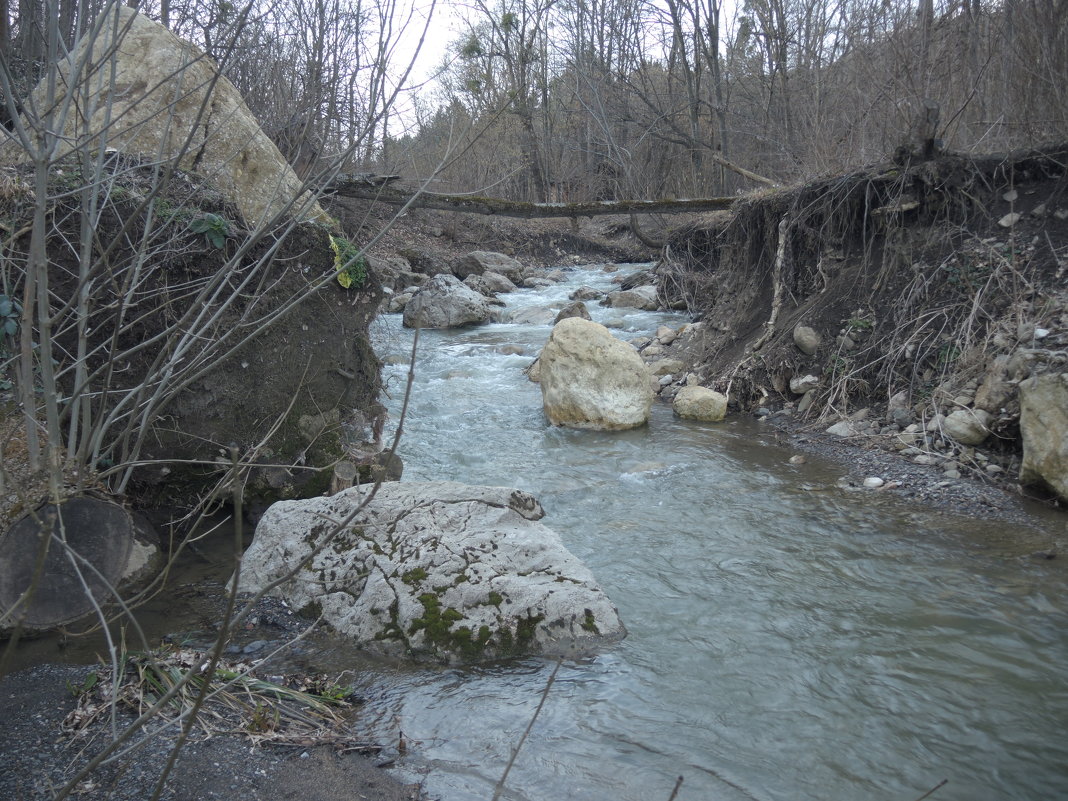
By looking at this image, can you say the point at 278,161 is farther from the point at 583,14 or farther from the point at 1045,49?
the point at 583,14

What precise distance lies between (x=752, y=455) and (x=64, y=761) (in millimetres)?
5297

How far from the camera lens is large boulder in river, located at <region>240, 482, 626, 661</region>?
356 cm

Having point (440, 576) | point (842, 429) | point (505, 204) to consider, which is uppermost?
point (505, 204)

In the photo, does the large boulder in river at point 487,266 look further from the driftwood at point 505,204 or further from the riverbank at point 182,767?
the riverbank at point 182,767

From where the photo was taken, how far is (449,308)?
1370 centimetres

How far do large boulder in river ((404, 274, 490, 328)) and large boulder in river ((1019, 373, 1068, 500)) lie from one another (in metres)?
9.72

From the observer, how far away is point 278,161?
18.6ft

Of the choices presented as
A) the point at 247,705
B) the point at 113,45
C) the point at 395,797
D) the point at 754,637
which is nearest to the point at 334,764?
the point at 395,797

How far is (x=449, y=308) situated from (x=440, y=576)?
33.8ft

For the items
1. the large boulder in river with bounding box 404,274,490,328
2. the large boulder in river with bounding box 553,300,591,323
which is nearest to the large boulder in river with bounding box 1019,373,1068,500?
the large boulder in river with bounding box 553,300,591,323

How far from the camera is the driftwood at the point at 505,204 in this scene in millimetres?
7523

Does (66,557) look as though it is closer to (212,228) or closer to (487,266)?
(212,228)

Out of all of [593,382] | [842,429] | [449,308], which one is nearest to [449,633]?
[593,382]

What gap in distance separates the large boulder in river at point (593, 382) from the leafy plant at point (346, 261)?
8.43 ft
